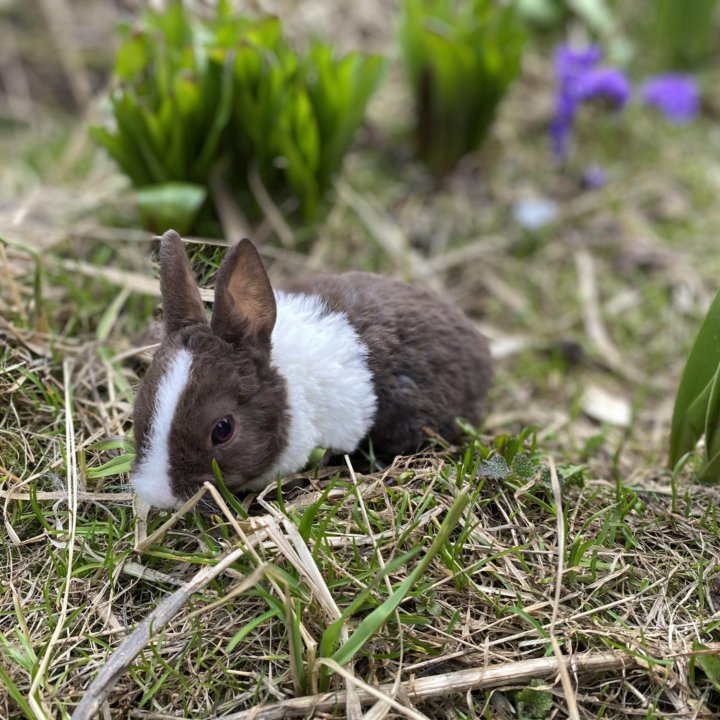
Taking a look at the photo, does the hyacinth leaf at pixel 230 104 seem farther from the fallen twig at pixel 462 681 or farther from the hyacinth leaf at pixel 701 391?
the fallen twig at pixel 462 681

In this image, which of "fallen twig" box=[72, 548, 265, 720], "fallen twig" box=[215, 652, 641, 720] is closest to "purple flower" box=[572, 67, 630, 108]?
"fallen twig" box=[215, 652, 641, 720]

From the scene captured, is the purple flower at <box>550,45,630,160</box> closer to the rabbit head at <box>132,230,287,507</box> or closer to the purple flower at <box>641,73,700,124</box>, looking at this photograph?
the purple flower at <box>641,73,700,124</box>

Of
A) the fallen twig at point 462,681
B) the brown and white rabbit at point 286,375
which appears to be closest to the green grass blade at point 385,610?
the fallen twig at point 462,681

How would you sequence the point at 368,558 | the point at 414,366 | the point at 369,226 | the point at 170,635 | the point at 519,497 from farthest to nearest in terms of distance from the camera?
the point at 369,226, the point at 414,366, the point at 519,497, the point at 368,558, the point at 170,635

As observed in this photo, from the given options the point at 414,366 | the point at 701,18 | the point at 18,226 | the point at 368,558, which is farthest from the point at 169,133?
the point at 701,18

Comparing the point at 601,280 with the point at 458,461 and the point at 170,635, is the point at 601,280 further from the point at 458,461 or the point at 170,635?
the point at 170,635

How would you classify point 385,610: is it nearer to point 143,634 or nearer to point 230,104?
point 143,634
